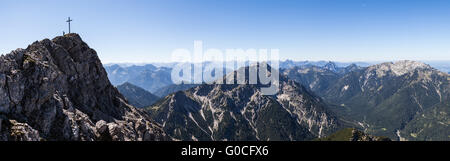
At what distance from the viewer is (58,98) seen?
77.1 m

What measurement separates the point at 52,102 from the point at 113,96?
49443mm

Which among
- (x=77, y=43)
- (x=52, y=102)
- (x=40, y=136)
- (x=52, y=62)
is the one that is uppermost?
(x=77, y=43)

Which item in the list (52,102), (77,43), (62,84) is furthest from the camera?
(77,43)

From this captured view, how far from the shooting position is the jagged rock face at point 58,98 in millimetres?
64188

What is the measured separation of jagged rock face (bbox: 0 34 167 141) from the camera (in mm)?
64188

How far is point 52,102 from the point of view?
73.4 metres
